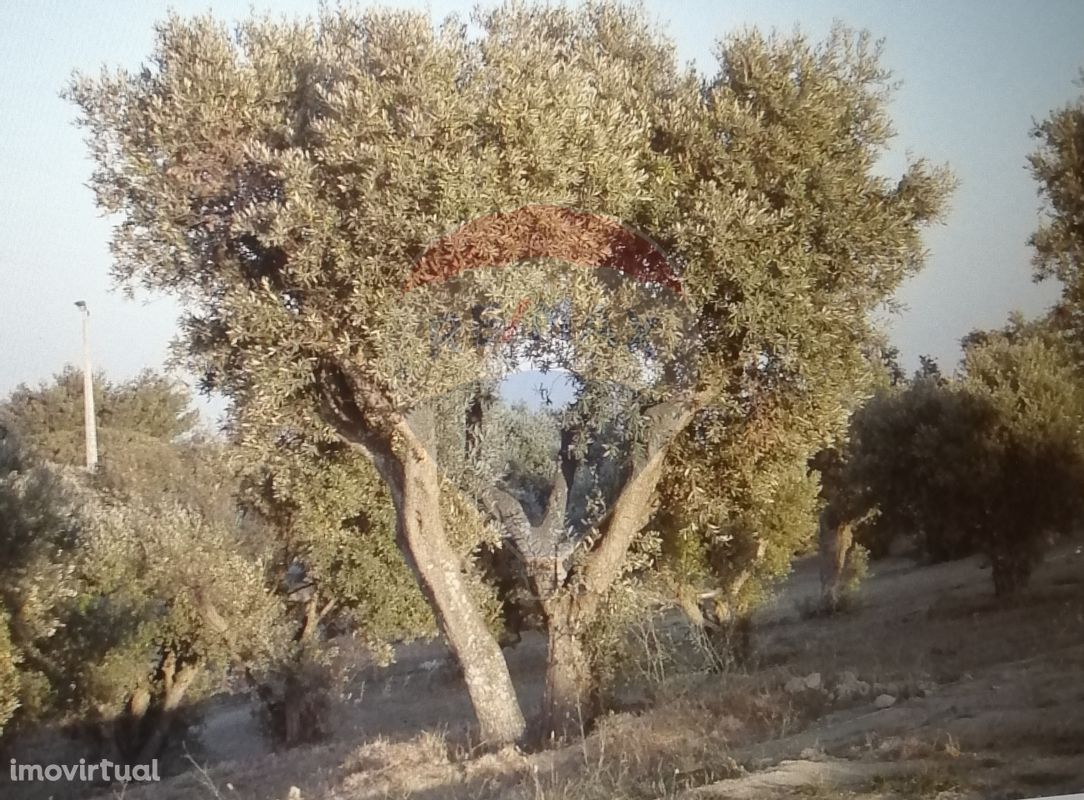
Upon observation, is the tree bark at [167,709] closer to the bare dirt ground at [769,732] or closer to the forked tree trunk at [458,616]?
the bare dirt ground at [769,732]

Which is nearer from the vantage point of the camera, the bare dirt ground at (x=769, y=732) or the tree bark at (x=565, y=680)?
the bare dirt ground at (x=769, y=732)

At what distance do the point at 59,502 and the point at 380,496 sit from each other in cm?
255

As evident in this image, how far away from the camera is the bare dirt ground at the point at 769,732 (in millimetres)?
5816

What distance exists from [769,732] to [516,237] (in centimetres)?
374

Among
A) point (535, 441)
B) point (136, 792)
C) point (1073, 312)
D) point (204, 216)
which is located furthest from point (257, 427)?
point (1073, 312)

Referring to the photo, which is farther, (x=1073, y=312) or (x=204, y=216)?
(x=1073, y=312)

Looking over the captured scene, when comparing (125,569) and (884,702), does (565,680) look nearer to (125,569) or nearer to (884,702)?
(884,702)

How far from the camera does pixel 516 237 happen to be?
6.55m

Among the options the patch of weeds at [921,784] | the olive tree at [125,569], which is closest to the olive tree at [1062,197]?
the patch of weeds at [921,784]

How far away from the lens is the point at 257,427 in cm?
717

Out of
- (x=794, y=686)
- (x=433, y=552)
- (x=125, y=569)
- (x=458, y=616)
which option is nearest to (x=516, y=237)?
(x=433, y=552)

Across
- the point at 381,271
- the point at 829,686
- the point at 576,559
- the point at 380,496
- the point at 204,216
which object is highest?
the point at 204,216

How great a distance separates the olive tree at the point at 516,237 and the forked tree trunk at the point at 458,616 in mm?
18

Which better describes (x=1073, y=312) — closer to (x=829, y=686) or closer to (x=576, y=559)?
(x=829, y=686)
